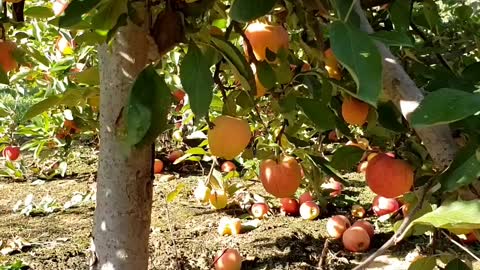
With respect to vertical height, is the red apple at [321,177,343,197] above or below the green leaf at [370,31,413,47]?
below

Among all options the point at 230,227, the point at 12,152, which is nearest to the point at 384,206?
the point at 230,227

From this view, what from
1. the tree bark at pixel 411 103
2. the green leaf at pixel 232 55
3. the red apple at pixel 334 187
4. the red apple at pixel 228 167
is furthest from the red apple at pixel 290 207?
the tree bark at pixel 411 103

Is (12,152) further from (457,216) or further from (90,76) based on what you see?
(457,216)

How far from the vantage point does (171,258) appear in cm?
236

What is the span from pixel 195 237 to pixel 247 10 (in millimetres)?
2058

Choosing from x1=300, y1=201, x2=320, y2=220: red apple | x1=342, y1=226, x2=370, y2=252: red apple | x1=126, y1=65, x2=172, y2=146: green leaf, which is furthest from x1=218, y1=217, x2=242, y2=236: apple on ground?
x1=126, y1=65, x2=172, y2=146: green leaf

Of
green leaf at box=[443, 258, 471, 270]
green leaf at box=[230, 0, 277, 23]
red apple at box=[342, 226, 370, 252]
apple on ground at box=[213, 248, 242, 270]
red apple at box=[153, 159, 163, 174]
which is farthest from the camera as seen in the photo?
red apple at box=[153, 159, 163, 174]

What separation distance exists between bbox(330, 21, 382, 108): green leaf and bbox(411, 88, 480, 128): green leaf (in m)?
0.07

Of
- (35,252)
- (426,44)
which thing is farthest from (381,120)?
(35,252)

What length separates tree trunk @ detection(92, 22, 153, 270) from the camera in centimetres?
91

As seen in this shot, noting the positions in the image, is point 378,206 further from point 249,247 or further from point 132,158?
point 132,158

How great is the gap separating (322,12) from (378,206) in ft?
7.04

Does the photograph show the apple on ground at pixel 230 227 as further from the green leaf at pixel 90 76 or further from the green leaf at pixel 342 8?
the green leaf at pixel 342 8

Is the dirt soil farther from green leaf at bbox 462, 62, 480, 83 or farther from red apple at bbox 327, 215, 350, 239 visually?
green leaf at bbox 462, 62, 480, 83
